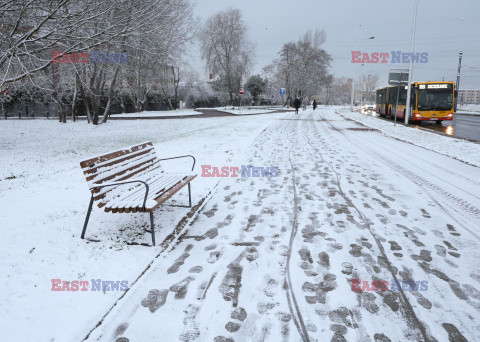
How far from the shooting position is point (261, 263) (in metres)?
3.31

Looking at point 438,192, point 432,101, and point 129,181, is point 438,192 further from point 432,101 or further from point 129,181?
point 432,101

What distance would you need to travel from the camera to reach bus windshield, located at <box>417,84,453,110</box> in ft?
66.1

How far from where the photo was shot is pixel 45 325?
2.43 meters

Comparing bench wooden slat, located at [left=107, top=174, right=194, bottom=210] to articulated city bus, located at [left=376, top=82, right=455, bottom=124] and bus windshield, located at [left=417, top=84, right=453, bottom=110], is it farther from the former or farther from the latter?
bus windshield, located at [left=417, top=84, right=453, bottom=110]

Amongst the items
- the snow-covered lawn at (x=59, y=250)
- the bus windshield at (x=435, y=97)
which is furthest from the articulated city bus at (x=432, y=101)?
the snow-covered lawn at (x=59, y=250)

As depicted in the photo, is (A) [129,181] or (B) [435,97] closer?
(A) [129,181]

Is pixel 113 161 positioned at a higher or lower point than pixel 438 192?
higher

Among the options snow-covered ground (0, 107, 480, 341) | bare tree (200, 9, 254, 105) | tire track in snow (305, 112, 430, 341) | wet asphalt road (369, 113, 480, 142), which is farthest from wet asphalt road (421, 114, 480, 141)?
bare tree (200, 9, 254, 105)

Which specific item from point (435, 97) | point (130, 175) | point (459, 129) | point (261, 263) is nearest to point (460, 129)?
point (459, 129)

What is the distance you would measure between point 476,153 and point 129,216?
10006 mm

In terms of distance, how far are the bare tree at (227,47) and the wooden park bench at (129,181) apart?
42.1 m

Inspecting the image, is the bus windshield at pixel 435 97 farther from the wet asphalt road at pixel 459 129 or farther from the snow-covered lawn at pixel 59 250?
the snow-covered lawn at pixel 59 250

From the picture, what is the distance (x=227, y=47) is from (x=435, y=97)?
103 feet

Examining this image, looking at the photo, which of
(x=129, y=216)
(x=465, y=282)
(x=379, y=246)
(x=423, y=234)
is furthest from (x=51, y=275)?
(x=423, y=234)
